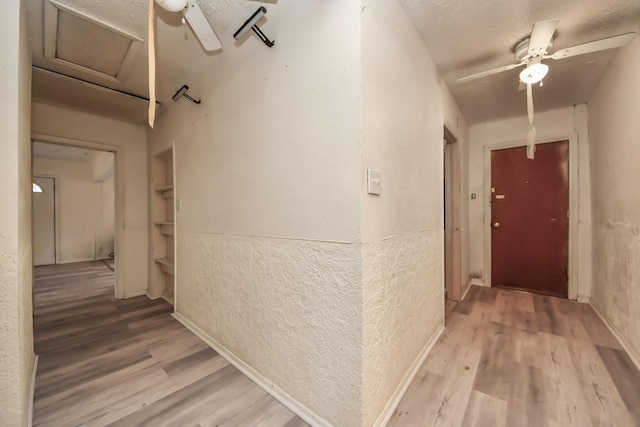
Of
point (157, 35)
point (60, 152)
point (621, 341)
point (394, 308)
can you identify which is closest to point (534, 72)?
point (394, 308)

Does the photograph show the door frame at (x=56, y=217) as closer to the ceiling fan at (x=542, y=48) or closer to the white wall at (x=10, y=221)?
the white wall at (x=10, y=221)

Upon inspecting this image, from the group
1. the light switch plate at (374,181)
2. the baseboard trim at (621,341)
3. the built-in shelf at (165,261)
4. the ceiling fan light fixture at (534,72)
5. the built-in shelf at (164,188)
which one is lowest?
the baseboard trim at (621,341)

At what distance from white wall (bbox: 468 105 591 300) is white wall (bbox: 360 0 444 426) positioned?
6.21 feet

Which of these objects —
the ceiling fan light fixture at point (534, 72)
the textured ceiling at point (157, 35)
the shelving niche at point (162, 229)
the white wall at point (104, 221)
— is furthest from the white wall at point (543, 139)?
the white wall at point (104, 221)

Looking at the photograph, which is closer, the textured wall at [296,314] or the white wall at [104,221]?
the textured wall at [296,314]

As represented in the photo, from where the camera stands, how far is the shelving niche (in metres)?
3.12

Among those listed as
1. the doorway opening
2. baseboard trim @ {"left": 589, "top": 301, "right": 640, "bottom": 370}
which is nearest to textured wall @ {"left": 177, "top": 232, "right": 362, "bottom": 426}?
baseboard trim @ {"left": 589, "top": 301, "right": 640, "bottom": 370}

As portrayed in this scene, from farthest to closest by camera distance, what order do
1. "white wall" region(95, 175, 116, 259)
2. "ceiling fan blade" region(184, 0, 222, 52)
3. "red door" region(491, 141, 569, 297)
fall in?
"white wall" region(95, 175, 116, 259) → "red door" region(491, 141, 569, 297) → "ceiling fan blade" region(184, 0, 222, 52)

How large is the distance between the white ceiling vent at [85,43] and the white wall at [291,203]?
1.97ft

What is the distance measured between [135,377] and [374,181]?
6.54ft

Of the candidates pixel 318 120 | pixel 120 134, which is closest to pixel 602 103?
pixel 318 120

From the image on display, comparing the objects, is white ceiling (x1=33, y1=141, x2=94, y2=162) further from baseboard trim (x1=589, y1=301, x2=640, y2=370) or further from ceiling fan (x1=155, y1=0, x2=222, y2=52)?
baseboard trim (x1=589, y1=301, x2=640, y2=370)

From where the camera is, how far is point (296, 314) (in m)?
1.36

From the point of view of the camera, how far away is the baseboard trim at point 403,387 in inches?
49.4
